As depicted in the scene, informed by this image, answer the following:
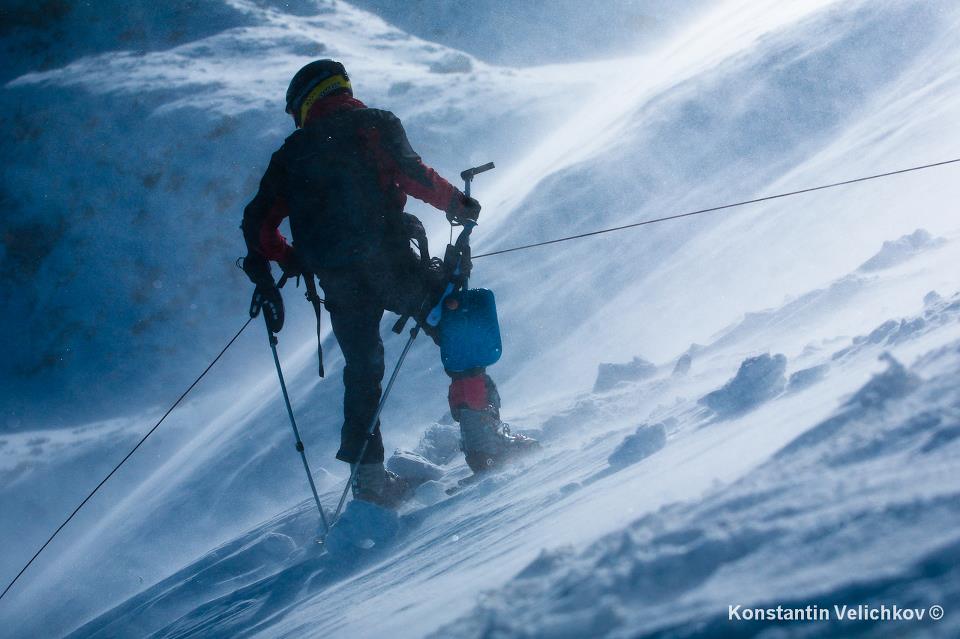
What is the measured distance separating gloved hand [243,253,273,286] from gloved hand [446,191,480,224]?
787 mm

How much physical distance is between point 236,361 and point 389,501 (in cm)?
1235

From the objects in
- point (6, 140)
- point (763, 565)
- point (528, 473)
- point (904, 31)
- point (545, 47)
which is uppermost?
point (545, 47)

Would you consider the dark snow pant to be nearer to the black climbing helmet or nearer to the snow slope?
the snow slope

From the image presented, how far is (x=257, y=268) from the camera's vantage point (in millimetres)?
2322

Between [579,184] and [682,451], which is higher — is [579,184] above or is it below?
above

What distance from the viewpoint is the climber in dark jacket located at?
2219 millimetres

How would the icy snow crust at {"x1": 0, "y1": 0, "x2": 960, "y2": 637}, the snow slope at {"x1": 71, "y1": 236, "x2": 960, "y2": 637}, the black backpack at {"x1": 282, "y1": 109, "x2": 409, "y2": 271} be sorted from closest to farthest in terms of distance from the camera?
the snow slope at {"x1": 71, "y1": 236, "x2": 960, "y2": 637}, the icy snow crust at {"x1": 0, "y1": 0, "x2": 960, "y2": 637}, the black backpack at {"x1": 282, "y1": 109, "x2": 409, "y2": 271}

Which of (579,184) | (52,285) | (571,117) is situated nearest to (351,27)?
(571,117)

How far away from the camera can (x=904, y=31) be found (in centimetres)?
646

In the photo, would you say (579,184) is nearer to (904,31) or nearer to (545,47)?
(904,31)

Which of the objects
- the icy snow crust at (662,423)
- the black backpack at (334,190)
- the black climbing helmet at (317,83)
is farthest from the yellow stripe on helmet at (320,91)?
the icy snow crust at (662,423)

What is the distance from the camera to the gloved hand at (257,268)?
231 centimetres

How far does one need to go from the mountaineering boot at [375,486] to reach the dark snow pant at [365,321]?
1.6 inches

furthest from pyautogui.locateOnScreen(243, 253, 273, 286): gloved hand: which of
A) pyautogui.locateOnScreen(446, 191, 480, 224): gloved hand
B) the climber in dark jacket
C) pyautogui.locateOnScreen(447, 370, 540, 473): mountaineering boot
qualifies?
pyautogui.locateOnScreen(447, 370, 540, 473): mountaineering boot
